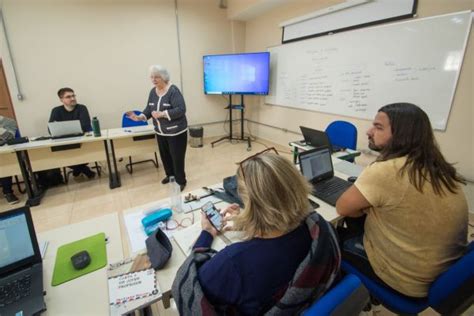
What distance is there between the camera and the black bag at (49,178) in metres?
3.22

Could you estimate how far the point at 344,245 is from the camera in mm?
1360

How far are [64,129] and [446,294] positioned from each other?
362 cm

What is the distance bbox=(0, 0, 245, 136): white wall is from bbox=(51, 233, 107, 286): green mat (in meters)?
3.69

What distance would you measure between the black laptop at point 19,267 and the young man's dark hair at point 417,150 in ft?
4.90

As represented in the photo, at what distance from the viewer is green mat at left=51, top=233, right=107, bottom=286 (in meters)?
0.97

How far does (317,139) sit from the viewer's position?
2469 mm

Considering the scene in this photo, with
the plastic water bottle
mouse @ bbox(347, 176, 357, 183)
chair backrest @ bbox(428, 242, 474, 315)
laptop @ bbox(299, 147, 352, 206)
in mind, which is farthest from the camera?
mouse @ bbox(347, 176, 357, 183)

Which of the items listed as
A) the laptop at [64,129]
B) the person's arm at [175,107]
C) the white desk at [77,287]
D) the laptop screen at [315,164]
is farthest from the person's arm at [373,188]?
the laptop at [64,129]

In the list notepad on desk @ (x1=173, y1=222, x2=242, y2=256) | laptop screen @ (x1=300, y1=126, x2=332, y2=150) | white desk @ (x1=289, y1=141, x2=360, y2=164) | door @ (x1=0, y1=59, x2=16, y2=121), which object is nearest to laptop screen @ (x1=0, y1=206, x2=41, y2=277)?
notepad on desk @ (x1=173, y1=222, x2=242, y2=256)

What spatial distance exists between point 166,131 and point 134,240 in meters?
1.82

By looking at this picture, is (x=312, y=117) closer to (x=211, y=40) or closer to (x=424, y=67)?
(x=424, y=67)

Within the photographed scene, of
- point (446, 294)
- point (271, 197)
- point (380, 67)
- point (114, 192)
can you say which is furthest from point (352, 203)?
point (114, 192)

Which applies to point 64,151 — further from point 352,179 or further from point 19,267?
point 352,179

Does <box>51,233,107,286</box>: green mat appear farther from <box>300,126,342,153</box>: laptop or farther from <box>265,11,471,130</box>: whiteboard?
<box>265,11,471,130</box>: whiteboard
